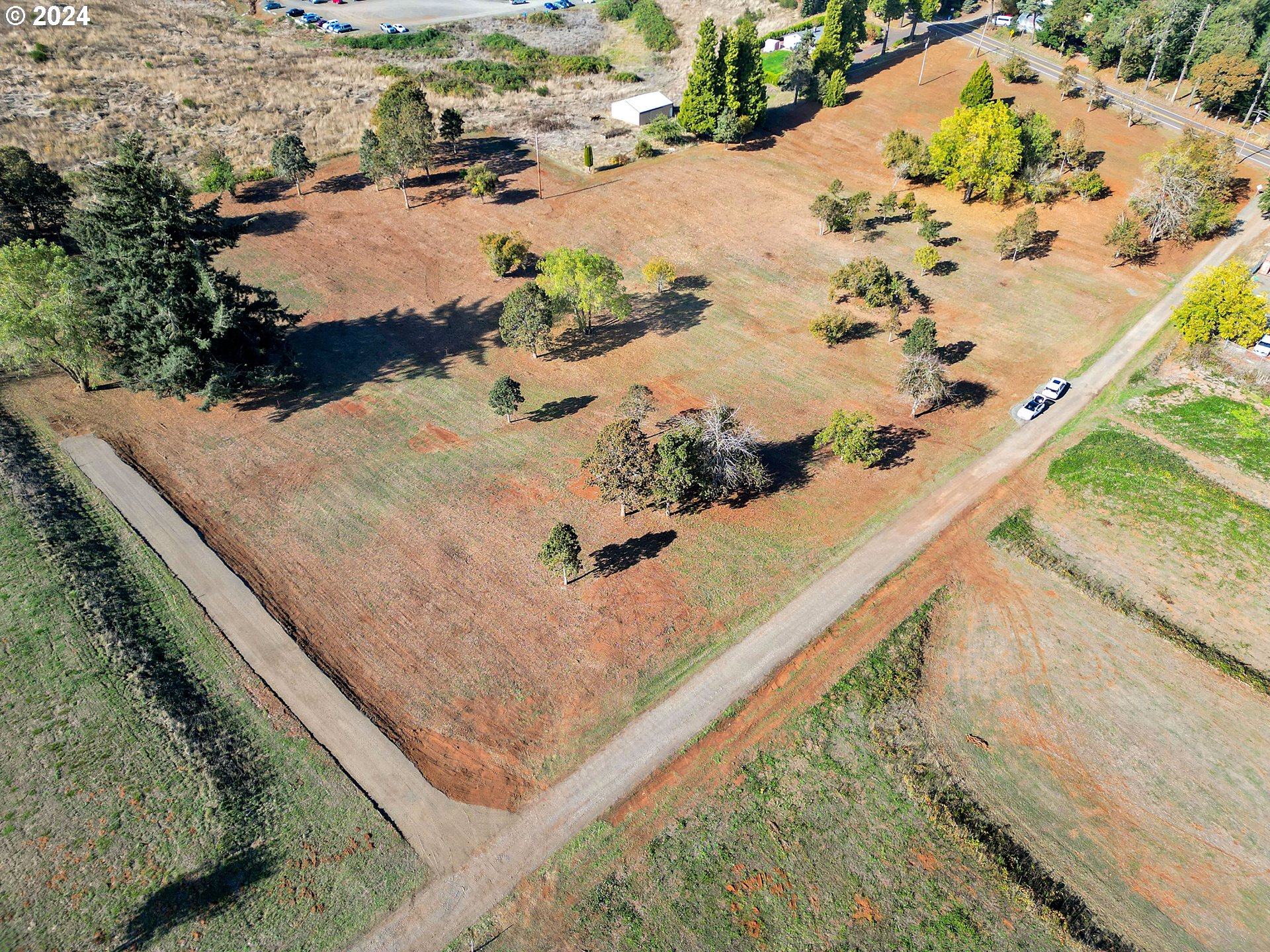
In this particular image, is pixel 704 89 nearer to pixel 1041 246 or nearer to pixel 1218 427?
pixel 1041 246

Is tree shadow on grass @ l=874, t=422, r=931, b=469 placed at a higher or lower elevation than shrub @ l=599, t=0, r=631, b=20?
lower

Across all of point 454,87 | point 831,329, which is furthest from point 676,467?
point 454,87

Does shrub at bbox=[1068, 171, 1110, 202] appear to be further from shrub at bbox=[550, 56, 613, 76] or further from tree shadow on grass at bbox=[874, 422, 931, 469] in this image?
shrub at bbox=[550, 56, 613, 76]

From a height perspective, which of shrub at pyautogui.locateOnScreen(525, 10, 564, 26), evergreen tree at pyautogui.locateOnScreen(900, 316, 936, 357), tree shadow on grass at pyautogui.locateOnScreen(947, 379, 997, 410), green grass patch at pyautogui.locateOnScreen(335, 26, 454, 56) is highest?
shrub at pyautogui.locateOnScreen(525, 10, 564, 26)

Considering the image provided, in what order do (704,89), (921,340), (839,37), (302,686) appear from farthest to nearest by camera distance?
(839,37)
(704,89)
(921,340)
(302,686)

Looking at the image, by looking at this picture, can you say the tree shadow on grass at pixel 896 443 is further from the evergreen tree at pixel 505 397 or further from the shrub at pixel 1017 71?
the shrub at pixel 1017 71

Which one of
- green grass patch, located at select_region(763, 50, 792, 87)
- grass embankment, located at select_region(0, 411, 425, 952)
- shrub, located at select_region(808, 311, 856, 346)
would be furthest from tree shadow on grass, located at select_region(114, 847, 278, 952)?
green grass patch, located at select_region(763, 50, 792, 87)

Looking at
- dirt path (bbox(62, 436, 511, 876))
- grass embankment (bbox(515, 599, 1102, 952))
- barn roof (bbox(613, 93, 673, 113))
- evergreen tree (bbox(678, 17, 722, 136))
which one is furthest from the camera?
barn roof (bbox(613, 93, 673, 113))
